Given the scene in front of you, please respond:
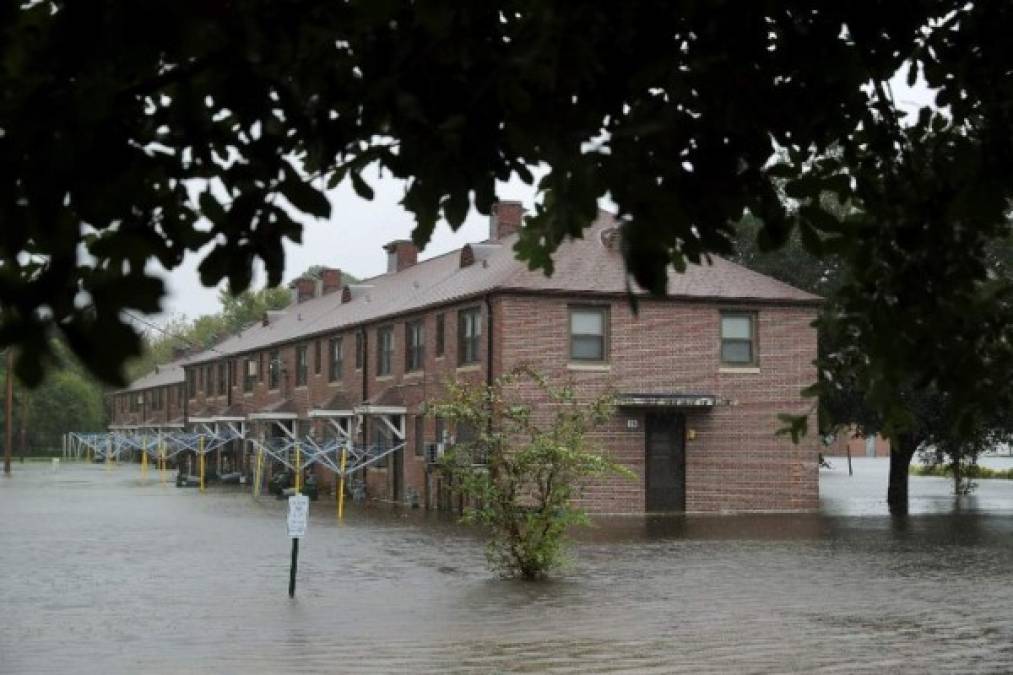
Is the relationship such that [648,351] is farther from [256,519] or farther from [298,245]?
[298,245]

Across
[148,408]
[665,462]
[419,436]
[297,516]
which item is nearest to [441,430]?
[419,436]

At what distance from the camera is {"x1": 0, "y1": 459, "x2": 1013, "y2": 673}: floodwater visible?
39.2ft

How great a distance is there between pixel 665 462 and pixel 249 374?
2639 cm

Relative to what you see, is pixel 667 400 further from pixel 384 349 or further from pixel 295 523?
pixel 295 523

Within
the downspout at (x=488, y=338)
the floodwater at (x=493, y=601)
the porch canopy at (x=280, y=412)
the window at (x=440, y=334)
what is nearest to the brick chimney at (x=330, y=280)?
the porch canopy at (x=280, y=412)

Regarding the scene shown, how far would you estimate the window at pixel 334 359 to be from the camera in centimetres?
4659

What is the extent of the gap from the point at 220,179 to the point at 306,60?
597 mm

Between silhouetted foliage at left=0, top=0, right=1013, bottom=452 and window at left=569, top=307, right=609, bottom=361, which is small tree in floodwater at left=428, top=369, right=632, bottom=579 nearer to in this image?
silhouetted foliage at left=0, top=0, right=1013, bottom=452

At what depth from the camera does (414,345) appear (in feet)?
131

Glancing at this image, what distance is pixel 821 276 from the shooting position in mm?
41625

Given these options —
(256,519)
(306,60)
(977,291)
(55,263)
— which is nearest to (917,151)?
(977,291)

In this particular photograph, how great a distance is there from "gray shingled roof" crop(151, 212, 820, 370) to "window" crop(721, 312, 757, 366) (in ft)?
1.94

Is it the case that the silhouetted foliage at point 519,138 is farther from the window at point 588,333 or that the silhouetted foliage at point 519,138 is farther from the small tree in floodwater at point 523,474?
the window at point 588,333

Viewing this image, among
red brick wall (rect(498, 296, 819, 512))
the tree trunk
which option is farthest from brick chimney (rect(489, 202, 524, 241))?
the tree trunk
